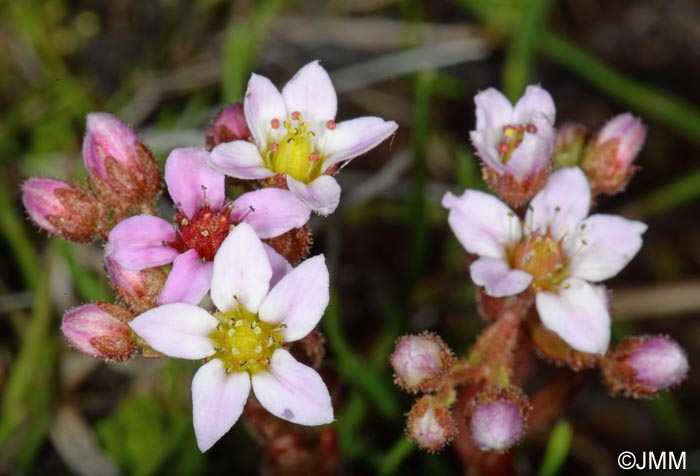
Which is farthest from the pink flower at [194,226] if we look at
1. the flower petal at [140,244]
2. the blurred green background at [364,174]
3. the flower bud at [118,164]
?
the blurred green background at [364,174]

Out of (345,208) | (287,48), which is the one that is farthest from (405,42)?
(345,208)

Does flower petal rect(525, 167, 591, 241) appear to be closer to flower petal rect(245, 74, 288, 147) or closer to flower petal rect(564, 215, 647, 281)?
flower petal rect(564, 215, 647, 281)

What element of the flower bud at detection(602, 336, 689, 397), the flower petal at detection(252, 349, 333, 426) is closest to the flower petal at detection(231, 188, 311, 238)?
the flower petal at detection(252, 349, 333, 426)

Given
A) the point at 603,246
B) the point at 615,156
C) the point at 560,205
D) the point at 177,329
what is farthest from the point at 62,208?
the point at 615,156

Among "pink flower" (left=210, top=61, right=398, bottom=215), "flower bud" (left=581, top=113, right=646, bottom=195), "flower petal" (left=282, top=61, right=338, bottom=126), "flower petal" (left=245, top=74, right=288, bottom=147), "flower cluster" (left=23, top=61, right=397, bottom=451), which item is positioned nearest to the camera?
"flower cluster" (left=23, top=61, right=397, bottom=451)

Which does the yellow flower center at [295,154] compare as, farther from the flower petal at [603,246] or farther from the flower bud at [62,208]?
the flower petal at [603,246]

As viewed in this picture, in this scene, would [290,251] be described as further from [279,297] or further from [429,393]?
[429,393]
